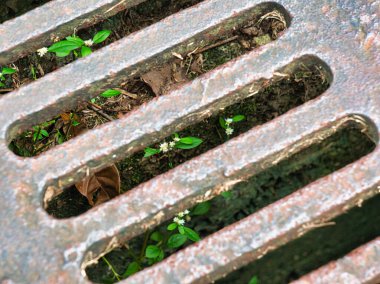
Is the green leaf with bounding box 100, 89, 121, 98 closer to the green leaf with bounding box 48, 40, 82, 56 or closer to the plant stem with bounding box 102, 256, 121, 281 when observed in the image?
the green leaf with bounding box 48, 40, 82, 56

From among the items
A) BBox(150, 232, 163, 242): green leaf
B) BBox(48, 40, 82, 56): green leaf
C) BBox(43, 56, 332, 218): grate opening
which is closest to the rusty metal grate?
BBox(48, 40, 82, 56): green leaf

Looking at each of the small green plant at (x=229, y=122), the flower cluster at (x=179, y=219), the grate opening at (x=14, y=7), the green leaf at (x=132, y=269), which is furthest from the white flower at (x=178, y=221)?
the grate opening at (x=14, y=7)

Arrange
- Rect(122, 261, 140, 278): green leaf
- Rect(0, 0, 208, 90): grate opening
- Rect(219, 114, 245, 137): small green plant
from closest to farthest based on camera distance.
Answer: Rect(122, 261, 140, 278): green leaf < Rect(219, 114, 245, 137): small green plant < Rect(0, 0, 208, 90): grate opening

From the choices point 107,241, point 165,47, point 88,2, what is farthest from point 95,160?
point 88,2

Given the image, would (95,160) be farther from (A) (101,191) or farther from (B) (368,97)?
(B) (368,97)

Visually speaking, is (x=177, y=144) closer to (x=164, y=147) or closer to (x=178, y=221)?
Answer: (x=164, y=147)

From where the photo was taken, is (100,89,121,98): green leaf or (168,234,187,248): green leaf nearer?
(168,234,187,248): green leaf
